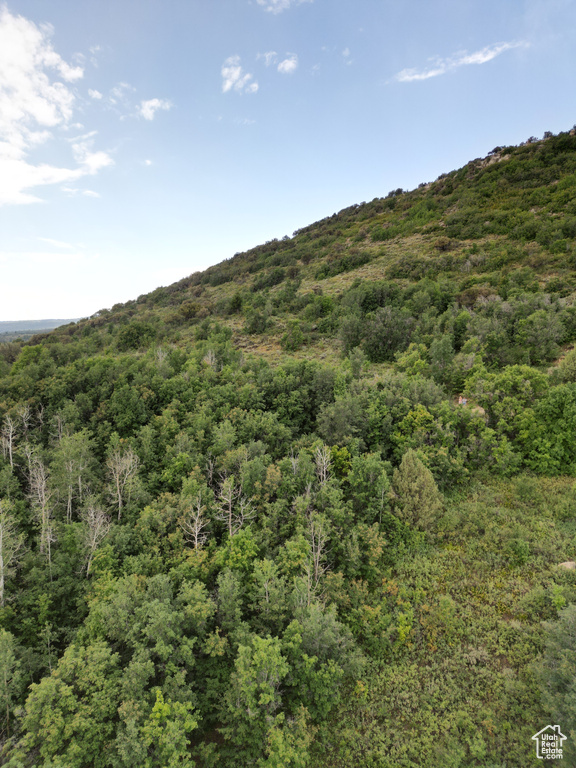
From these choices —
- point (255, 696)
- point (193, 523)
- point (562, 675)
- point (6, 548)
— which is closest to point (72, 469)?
point (6, 548)

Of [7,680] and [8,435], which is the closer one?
[7,680]

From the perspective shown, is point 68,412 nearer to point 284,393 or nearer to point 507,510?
point 284,393

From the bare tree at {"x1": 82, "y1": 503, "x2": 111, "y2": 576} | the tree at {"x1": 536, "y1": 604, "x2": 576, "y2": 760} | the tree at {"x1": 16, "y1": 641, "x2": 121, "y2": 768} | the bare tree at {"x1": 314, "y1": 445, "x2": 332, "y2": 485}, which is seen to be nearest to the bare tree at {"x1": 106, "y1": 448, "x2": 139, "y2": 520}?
the bare tree at {"x1": 82, "y1": 503, "x2": 111, "y2": 576}

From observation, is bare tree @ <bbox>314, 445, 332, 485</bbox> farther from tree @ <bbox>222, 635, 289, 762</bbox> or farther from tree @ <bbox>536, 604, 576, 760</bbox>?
tree @ <bbox>536, 604, 576, 760</bbox>

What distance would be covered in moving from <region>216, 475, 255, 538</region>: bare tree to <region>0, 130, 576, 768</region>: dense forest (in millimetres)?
241

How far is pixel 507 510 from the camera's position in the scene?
76.4 ft

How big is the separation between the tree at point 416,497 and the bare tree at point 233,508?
993 cm

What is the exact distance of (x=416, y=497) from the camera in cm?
2177

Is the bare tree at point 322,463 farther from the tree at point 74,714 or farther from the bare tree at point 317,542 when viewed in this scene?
the tree at point 74,714

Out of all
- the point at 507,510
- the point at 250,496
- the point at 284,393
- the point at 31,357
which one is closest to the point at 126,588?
the point at 250,496

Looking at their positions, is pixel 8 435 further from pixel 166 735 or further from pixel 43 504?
pixel 166 735

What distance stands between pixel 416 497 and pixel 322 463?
6.39 m

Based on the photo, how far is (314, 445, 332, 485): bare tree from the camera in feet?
75.1

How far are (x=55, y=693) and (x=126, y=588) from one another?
405 cm
